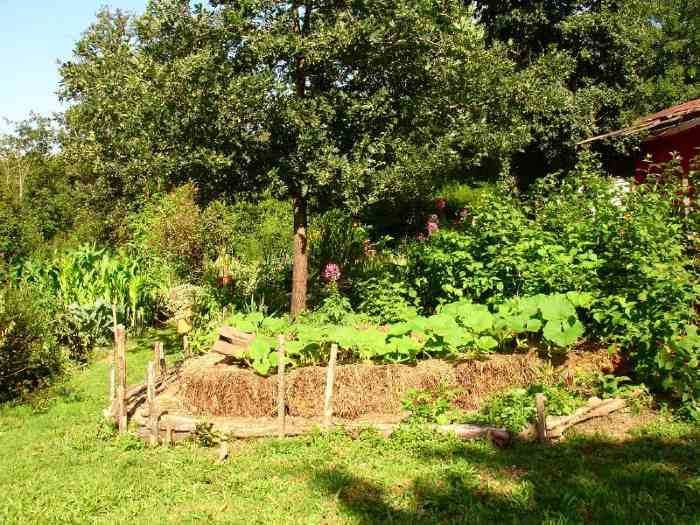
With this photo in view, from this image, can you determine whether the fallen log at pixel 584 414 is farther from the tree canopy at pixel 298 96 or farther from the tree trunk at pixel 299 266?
the tree trunk at pixel 299 266

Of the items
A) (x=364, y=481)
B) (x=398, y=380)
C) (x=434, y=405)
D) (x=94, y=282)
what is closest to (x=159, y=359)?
(x=398, y=380)

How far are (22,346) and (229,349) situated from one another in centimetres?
353

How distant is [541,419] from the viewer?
5695 mm

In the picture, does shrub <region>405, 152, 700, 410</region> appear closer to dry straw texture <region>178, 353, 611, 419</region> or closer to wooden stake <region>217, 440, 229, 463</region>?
dry straw texture <region>178, 353, 611, 419</region>

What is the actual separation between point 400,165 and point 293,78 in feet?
6.16

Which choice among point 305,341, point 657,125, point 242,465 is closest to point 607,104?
point 657,125

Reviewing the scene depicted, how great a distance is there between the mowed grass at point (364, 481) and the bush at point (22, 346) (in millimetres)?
2222

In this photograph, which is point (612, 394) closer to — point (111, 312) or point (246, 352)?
point (246, 352)

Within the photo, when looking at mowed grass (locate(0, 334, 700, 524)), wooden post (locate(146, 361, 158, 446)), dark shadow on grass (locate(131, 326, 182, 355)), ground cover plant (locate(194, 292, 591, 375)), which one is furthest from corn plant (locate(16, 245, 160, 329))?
ground cover plant (locate(194, 292, 591, 375))

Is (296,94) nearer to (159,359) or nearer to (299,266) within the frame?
(299,266)

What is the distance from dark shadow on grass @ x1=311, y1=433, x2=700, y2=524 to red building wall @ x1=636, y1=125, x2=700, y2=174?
5031mm

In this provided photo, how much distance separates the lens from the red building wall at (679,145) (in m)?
9.86

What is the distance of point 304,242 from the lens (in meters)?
9.18

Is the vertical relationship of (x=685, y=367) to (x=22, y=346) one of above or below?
above
